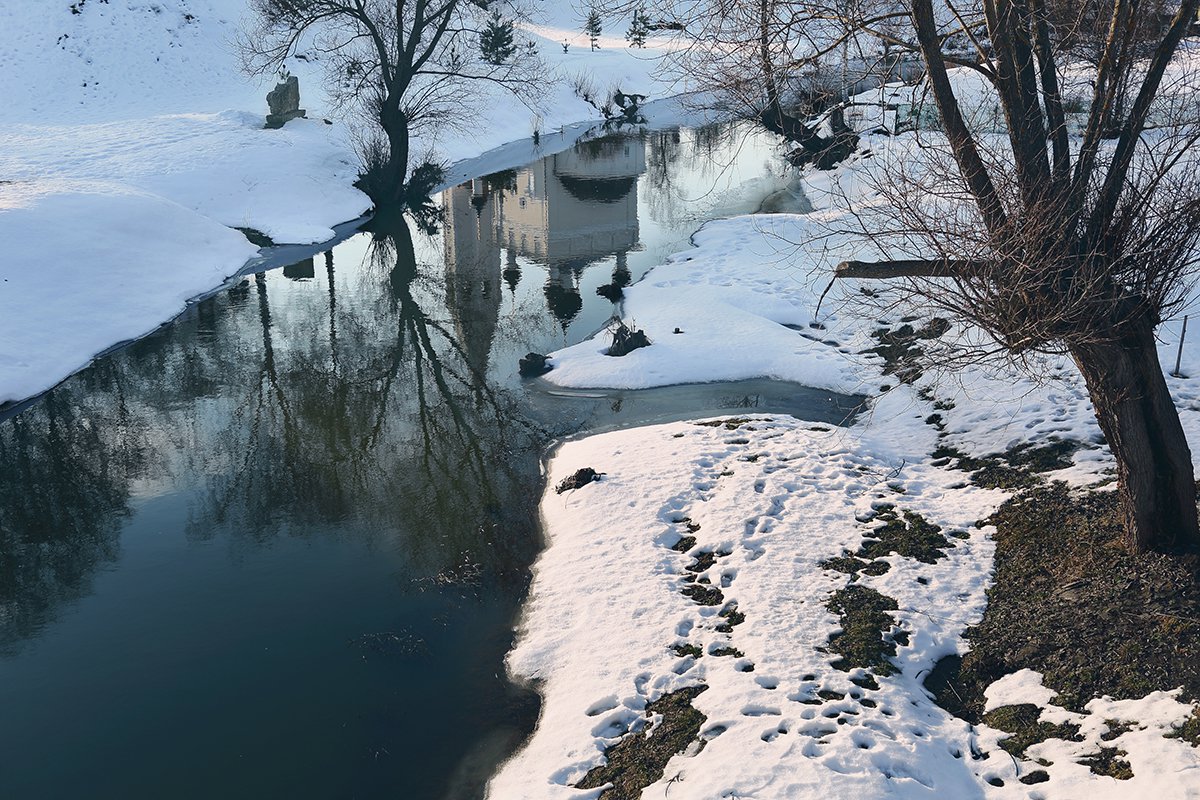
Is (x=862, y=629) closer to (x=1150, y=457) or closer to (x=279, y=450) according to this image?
(x=1150, y=457)

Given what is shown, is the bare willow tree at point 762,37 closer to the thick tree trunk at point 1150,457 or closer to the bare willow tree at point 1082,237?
the bare willow tree at point 1082,237

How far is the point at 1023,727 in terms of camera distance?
240 inches

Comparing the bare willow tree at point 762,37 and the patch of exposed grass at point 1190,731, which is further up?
the bare willow tree at point 762,37

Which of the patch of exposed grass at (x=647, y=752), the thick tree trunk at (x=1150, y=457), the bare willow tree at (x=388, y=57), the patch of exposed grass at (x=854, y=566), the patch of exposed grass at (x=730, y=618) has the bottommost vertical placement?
the patch of exposed grass at (x=647, y=752)

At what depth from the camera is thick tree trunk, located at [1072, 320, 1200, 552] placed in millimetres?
6875

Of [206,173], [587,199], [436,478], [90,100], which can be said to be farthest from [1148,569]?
[90,100]

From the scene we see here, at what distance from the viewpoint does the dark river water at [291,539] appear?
7.14 metres

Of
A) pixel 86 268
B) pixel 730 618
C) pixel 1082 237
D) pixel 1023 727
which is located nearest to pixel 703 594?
pixel 730 618

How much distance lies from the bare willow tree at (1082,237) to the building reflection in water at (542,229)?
388 inches

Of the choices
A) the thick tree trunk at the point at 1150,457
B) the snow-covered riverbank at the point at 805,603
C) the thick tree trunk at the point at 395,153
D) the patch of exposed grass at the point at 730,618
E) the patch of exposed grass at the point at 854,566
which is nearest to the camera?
the snow-covered riverbank at the point at 805,603

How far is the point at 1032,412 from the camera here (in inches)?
420

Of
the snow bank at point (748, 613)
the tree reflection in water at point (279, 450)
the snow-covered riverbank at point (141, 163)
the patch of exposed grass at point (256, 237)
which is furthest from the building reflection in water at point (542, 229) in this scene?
the snow bank at point (748, 613)

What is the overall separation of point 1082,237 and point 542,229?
60.9ft

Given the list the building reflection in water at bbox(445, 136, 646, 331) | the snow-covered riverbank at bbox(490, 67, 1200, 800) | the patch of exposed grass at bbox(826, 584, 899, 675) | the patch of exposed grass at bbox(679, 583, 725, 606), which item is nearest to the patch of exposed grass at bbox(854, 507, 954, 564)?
the snow-covered riverbank at bbox(490, 67, 1200, 800)
